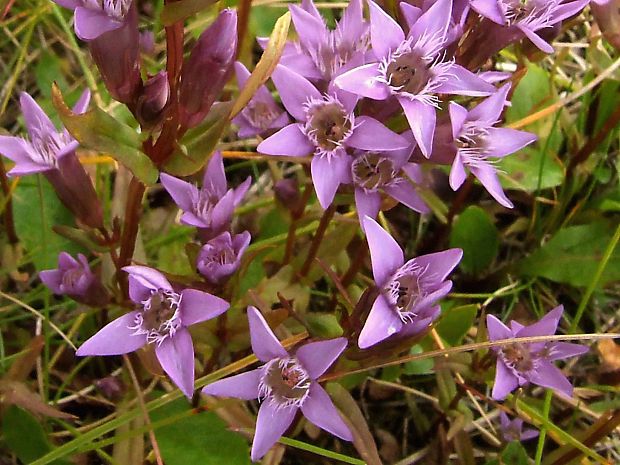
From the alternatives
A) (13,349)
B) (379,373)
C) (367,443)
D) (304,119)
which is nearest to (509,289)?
(379,373)

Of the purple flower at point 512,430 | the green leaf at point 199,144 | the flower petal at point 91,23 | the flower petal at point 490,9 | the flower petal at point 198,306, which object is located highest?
the flower petal at point 91,23

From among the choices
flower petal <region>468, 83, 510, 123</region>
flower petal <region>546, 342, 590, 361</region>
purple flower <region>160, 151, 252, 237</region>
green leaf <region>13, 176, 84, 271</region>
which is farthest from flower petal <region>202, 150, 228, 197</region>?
flower petal <region>546, 342, 590, 361</region>

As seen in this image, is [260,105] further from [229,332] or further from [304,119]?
[229,332]

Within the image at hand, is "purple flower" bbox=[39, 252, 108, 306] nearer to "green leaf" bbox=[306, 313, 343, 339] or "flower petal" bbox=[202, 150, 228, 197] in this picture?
"flower petal" bbox=[202, 150, 228, 197]

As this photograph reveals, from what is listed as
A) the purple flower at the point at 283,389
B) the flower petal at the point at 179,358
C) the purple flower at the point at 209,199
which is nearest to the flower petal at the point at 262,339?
the purple flower at the point at 283,389

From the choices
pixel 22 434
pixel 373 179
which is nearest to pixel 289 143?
pixel 373 179

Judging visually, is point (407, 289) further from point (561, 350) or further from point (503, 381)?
point (561, 350)

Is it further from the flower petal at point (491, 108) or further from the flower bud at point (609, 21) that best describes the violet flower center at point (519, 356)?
the flower bud at point (609, 21)
